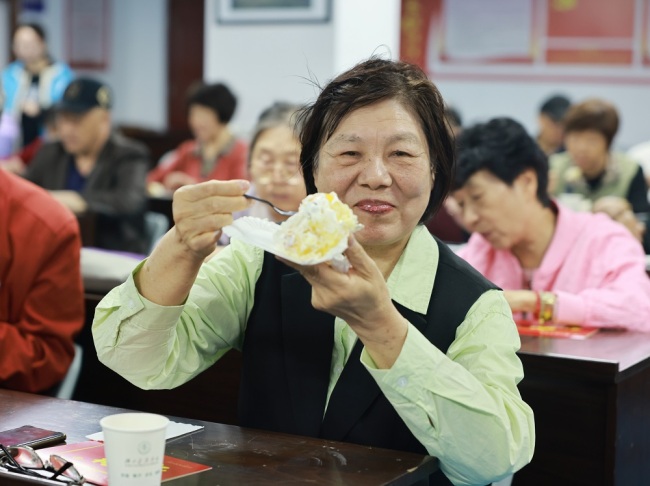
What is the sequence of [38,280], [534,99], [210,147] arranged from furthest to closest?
[534,99]
[210,147]
[38,280]

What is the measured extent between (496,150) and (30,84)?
5612 mm

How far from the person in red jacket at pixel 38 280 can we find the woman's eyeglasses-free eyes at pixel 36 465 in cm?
94

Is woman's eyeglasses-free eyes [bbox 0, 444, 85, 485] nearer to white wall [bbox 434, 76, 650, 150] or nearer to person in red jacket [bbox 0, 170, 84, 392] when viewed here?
person in red jacket [bbox 0, 170, 84, 392]

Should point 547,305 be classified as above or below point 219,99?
below

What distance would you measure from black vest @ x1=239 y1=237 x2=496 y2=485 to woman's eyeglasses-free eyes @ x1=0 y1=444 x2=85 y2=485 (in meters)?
0.44

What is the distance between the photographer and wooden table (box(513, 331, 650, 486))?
2.26m

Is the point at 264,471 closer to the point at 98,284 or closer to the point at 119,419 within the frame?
the point at 119,419

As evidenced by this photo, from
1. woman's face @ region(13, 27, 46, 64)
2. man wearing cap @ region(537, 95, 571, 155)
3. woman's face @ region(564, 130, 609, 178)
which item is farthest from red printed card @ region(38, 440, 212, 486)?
woman's face @ region(13, 27, 46, 64)

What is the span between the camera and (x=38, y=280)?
2.43 meters

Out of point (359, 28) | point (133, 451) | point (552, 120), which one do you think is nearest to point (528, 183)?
point (133, 451)

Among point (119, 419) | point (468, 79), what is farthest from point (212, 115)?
point (119, 419)

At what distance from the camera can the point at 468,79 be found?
832cm

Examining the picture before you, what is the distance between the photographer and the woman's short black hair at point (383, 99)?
67.4 inches

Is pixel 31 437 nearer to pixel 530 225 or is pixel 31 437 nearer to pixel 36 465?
pixel 36 465
